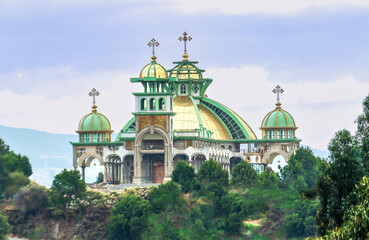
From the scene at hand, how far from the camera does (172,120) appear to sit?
14912 centimetres

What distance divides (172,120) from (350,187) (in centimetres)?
5762

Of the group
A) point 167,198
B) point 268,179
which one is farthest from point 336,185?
point 268,179

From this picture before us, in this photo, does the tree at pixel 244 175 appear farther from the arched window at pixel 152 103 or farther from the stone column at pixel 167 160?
the arched window at pixel 152 103

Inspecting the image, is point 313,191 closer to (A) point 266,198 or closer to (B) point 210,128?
(A) point 266,198

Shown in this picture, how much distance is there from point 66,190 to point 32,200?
3763 mm

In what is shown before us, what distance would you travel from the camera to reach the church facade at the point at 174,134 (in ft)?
483

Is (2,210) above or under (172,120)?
under

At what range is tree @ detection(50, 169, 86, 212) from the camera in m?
139

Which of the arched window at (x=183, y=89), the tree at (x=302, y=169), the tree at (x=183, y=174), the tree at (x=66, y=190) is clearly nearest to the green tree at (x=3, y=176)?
the tree at (x=66, y=190)

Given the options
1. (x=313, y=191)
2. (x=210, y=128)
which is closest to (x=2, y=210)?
(x=210, y=128)

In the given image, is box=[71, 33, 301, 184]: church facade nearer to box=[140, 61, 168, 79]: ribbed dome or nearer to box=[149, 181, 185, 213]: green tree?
box=[140, 61, 168, 79]: ribbed dome

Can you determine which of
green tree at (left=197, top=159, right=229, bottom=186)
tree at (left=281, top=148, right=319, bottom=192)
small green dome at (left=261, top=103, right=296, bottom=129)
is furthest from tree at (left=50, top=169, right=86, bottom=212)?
small green dome at (left=261, top=103, right=296, bottom=129)

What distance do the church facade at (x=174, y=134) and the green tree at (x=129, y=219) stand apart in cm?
1164

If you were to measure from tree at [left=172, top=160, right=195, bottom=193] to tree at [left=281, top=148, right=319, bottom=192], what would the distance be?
1208cm
